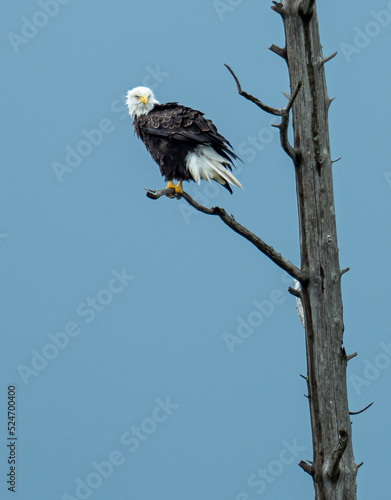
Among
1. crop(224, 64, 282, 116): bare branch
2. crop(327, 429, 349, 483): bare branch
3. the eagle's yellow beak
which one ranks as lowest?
crop(327, 429, 349, 483): bare branch

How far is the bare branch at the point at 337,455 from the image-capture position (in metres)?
3.88

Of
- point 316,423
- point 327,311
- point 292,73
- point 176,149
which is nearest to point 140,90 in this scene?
point 176,149

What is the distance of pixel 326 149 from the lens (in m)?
4.27

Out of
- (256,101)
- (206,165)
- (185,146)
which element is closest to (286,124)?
(256,101)

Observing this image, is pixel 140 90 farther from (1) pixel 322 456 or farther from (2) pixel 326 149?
(1) pixel 322 456

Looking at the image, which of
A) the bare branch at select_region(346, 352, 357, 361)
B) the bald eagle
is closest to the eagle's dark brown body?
the bald eagle

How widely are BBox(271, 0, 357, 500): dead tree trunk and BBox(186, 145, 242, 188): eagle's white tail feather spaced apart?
0.95 metres

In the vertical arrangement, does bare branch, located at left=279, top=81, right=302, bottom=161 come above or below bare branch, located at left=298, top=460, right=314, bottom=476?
above

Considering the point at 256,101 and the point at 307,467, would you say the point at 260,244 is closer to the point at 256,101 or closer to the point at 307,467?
the point at 256,101

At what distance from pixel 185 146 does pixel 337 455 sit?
7.95ft

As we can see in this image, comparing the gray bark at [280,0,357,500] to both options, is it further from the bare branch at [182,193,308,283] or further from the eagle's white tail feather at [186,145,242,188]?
the eagle's white tail feather at [186,145,242,188]

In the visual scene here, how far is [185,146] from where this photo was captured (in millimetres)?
5309

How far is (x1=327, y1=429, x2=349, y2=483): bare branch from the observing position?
3875 mm

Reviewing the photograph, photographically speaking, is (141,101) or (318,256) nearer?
(318,256)
